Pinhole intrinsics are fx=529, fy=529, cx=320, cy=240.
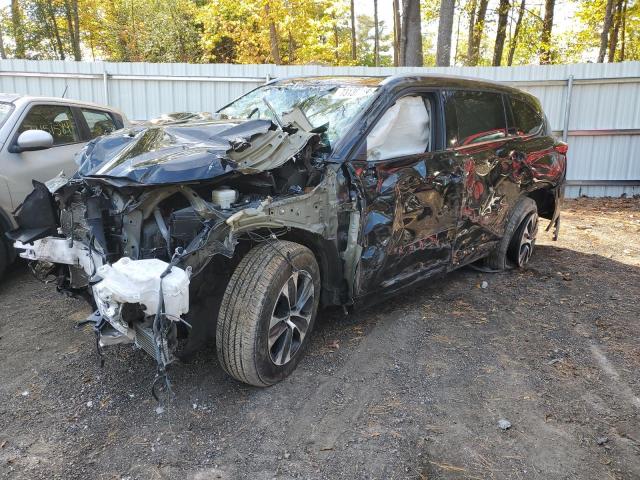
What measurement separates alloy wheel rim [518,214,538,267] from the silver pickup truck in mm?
4550

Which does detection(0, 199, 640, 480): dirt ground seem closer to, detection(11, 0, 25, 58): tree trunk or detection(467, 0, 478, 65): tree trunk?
detection(467, 0, 478, 65): tree trunk

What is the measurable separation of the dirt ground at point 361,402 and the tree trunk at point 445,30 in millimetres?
8942

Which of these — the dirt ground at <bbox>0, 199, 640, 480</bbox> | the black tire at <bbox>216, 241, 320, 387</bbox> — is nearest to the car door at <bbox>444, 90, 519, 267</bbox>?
the dirt ground at <bbox>0, 199, 640, 480</bbox>

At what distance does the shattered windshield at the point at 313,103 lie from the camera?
3835 millimetres

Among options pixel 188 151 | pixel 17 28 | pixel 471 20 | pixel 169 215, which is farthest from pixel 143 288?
pixel 17 28

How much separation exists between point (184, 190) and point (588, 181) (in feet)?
33.1

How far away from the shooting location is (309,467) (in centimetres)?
258

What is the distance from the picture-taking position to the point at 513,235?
5.55 m

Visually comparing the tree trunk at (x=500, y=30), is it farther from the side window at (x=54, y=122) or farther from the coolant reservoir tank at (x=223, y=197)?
the coolant reservoir tank at (x=223, y=197)

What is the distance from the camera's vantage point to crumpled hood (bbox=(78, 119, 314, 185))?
2859 millimetres

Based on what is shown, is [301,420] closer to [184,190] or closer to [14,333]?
[184,190]

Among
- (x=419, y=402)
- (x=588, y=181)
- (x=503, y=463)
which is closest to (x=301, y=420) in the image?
(x=419, y=402)

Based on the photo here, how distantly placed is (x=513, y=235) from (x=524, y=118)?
1.24m

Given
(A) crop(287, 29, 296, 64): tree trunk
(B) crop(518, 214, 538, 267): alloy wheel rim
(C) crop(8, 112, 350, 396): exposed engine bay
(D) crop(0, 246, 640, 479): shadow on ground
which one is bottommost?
(D) crop(0, 246, 640, 479): shadow on ground
